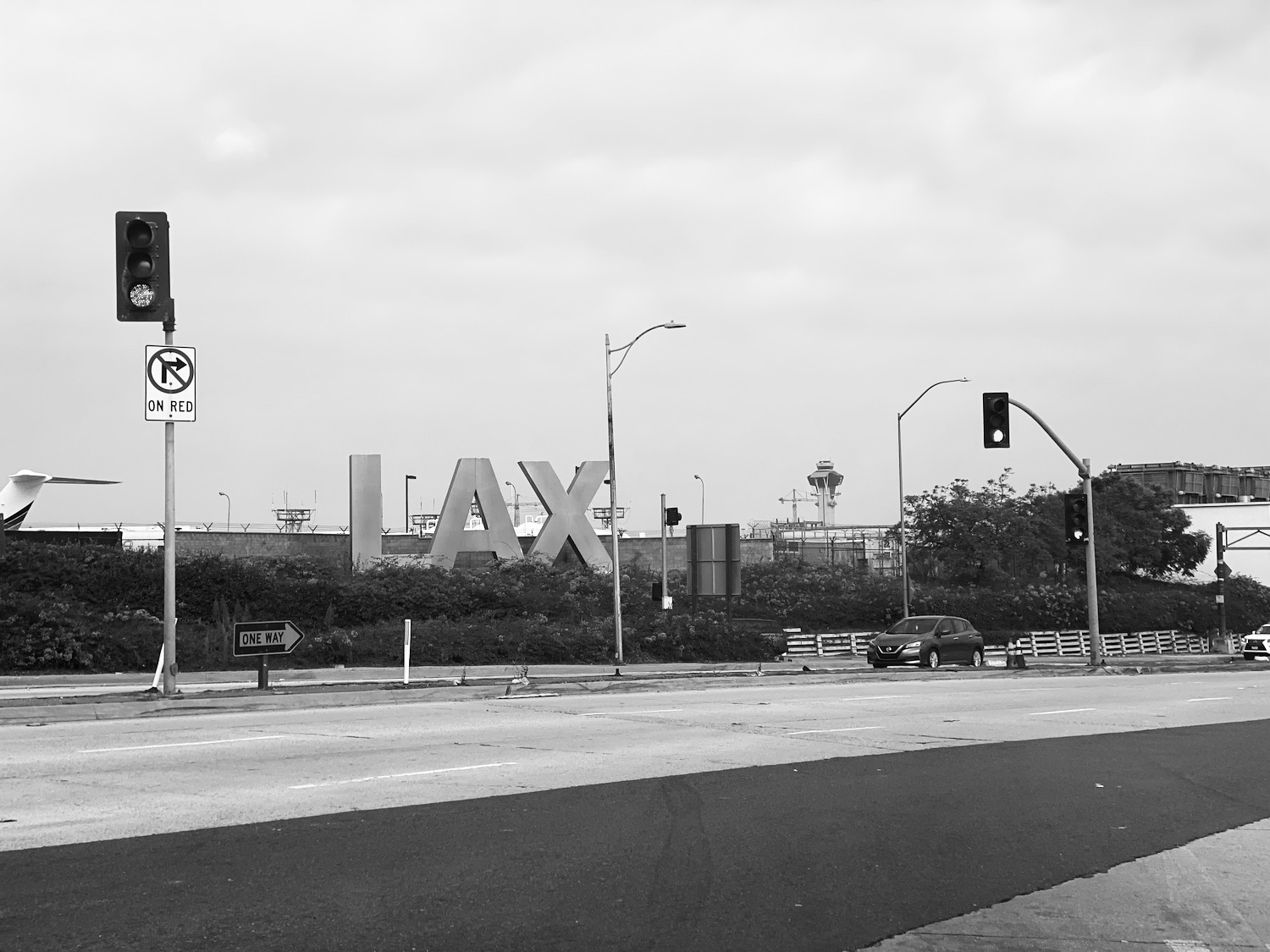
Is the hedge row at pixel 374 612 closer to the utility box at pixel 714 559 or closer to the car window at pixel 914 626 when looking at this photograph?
the utility box at pixel 714 559

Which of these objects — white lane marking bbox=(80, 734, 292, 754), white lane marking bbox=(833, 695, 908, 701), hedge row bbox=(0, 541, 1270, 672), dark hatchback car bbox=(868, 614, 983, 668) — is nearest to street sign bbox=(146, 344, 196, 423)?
white lane marking bbox=(80, 734, 292, 754)

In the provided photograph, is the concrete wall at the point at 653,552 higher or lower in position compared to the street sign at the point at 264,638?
higher

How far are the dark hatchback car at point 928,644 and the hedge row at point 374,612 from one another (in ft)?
24.6

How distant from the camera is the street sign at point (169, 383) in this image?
19.6 meters

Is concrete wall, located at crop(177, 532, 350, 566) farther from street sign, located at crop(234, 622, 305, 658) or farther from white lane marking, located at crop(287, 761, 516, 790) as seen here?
white lane marking, located at crop(287, 761, 516, 790)

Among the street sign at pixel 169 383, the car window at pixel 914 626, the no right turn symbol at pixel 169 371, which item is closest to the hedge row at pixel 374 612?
the car window at pixel 914 626

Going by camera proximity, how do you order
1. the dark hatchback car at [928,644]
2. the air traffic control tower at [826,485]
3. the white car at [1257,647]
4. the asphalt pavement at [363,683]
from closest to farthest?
1. the asphalt pavement at [363,683]
2. the dark hatchback car at [928,644]
3. the white car at [1257,647]
4. the air traffic control tower at [826,485]

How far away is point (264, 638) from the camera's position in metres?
22.0

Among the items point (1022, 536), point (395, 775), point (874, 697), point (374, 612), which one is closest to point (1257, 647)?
point (1022, 536)

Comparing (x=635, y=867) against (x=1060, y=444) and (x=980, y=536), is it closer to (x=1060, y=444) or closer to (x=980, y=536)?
(x=1060, y=444)

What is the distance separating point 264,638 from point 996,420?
16488 mm

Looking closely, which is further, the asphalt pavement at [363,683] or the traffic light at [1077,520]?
the traffic light at [1077,520]

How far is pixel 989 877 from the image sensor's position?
830cm

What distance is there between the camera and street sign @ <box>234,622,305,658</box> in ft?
71.5
